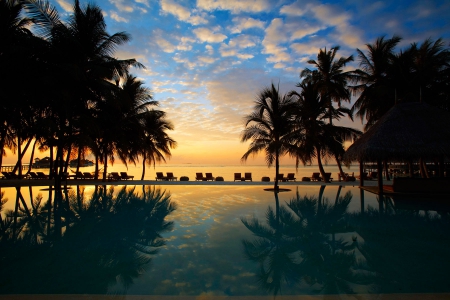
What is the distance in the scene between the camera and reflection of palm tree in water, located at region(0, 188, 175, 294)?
3.21 metres

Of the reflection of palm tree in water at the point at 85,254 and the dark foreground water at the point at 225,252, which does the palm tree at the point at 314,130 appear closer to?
the dark foreground water at the point at 225,252

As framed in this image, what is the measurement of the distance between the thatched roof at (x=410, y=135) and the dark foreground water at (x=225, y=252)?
Result: 11.8ft

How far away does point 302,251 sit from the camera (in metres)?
4.41

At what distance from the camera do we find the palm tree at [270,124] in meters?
13.0

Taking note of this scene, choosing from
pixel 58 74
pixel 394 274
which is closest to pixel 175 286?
pixel 394 274

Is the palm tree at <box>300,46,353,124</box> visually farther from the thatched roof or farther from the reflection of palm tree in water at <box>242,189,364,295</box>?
the reflection of palm tree in water at <box>242,189,364,295</box>

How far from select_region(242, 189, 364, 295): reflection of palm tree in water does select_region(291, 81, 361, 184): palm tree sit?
7.31 m

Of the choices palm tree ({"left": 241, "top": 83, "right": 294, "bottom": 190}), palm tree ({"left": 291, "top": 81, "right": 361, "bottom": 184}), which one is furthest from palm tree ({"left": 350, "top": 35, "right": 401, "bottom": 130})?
palm tree ({"left": 241, "top": 83, "right": 294, "bottom": 190})

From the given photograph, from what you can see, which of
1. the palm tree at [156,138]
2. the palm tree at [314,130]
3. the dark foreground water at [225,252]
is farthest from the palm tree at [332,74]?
the palm tree at [156,138]

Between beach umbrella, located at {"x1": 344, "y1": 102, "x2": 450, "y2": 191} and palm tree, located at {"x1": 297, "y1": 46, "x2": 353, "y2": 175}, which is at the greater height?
palm tree, located at {"x1": 297, "y1": 46, "x2": 353, "y2": 175}

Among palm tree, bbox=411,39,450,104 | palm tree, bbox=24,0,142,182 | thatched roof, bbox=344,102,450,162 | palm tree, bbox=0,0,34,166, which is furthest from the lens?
palm tree, bbox=411,39,450,104

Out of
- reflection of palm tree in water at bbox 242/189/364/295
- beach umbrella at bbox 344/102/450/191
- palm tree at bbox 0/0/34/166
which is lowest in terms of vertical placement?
reflection of palm tree in water at bbox 242/189/364/295

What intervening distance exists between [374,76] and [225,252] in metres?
19.8

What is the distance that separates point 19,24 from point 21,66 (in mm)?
2167
